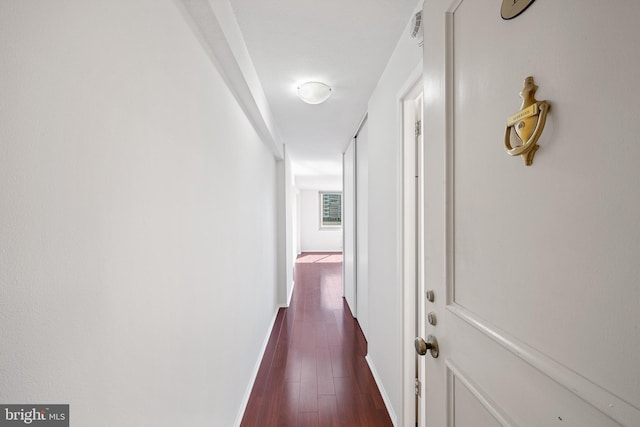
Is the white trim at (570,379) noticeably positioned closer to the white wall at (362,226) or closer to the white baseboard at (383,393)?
the white baseboard at (383,393)

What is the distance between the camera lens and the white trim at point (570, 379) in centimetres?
40

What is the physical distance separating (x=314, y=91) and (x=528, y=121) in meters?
1.90

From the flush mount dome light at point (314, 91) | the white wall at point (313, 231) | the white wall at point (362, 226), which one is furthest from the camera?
the white wall at point (313, 231)

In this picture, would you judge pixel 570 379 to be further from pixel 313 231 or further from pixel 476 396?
pixel 313 231

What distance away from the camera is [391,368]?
6.40ft

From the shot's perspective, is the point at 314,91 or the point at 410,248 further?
the point at 314,91

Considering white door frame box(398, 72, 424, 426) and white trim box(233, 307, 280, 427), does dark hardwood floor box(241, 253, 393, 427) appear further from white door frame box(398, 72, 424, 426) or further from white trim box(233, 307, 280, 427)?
white door frame box(398, 72, 424, 426)

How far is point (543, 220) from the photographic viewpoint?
1.78 feet

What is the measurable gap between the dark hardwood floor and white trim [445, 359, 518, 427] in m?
1.33

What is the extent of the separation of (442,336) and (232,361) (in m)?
1.38

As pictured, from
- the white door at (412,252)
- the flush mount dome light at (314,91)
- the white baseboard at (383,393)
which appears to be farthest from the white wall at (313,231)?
the white door at (412,252)

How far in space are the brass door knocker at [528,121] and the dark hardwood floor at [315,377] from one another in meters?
2.01

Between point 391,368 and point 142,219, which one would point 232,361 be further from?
point 142,219

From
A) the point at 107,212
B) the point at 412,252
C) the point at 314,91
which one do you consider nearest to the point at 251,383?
the point at 412,252
